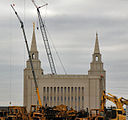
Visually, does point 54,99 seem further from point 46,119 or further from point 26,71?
point 46,119

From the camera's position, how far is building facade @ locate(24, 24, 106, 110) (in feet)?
611

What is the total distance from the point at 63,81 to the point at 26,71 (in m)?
18.6

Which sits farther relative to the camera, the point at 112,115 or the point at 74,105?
the point at 74,105

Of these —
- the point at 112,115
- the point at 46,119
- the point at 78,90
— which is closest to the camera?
the point at 112,115

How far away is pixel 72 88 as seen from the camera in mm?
189000

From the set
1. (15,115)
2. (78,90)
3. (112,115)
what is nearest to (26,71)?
(78,90)

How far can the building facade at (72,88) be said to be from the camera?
611 ft

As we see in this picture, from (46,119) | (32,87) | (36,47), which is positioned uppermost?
(36,47)

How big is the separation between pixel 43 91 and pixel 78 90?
1471 centimetres

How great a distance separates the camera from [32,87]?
192 meters

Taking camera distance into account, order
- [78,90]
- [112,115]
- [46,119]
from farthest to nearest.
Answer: [78,90], [46,119], [112,115]

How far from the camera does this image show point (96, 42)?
194000mm

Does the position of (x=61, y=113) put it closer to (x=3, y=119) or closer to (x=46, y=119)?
(x=46, y=119)

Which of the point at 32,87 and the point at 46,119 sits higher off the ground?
the point at 32,87
